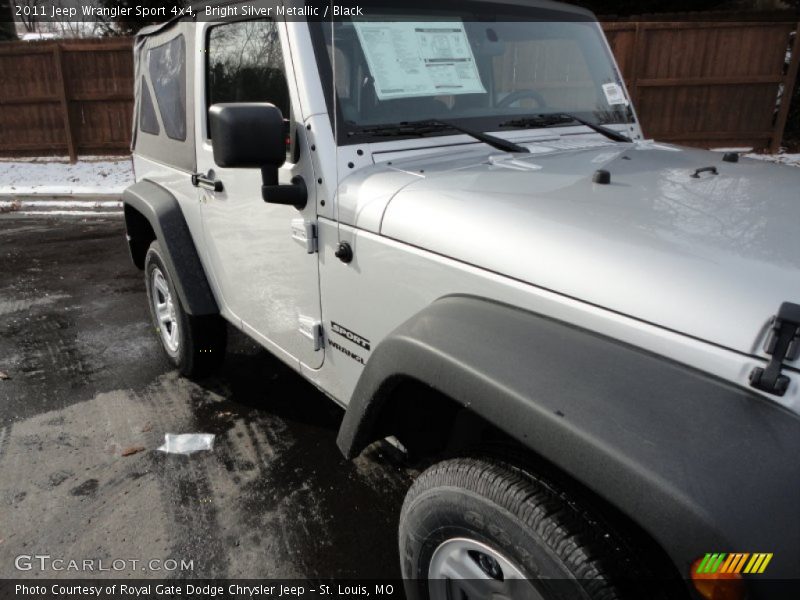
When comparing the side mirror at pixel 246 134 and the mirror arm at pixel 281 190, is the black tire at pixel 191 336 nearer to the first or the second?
the mirror arm at pixel 281 190

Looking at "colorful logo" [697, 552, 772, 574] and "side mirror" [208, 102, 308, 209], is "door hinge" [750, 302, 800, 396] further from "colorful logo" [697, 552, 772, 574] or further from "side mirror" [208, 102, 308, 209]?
"side mirror" [208, 102, 308, 209]

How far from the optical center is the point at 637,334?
132cm

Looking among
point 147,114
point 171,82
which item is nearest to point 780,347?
point 171,82

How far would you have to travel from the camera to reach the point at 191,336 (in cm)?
353

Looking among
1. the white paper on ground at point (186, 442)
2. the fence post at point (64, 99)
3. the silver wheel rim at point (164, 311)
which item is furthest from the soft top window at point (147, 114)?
the fence post at point (64, 99)

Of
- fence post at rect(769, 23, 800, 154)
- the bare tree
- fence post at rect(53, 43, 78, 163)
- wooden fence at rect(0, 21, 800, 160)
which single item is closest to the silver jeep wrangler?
wooden fence at rect(0, 21, 800, 160)

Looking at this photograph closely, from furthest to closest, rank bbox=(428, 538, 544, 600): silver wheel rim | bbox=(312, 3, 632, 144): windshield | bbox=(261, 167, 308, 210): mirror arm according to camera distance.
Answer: bbox=(312, 3, 632, 144): windshield < bbox=(261, 167, 308, 210): mirror arm < bbox=(428, 538, 544, 600): silver wheel rim

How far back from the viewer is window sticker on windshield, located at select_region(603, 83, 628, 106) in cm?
290

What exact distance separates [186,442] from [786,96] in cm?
1180

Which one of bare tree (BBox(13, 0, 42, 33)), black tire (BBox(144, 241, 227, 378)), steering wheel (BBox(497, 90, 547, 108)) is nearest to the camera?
steering wheel (BBox(497, 90, 547, 108))

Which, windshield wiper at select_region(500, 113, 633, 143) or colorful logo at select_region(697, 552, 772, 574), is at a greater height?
windshield wiper at select_region(500, 113, 633, 143)

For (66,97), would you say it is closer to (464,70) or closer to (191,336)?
(191,336)

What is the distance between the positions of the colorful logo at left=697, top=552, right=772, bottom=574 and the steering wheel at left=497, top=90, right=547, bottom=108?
199 centimetres

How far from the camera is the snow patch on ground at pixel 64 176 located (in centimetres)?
1061
